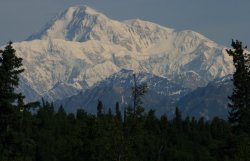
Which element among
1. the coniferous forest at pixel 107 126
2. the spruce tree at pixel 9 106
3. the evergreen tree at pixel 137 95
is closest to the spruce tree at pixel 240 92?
the coniferous forest at pixel 107 126

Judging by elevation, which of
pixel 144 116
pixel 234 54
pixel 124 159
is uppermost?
pixel 234 54

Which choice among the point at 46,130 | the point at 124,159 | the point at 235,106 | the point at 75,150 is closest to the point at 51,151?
the point at 46,130

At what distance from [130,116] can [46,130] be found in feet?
304

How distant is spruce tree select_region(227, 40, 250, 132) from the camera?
8375 centimetres

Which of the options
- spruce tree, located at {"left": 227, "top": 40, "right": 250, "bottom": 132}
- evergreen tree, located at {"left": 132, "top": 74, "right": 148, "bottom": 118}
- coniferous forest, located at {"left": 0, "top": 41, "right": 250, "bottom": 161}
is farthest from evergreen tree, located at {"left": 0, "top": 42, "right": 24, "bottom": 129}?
spruce tree, located at {"left": 227, "top": 40, "right": 250, "bottom": 132}

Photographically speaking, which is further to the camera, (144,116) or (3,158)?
(144,116)

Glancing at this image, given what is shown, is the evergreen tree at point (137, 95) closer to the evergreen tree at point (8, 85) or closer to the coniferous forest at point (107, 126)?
the coniferous forest at point (107, 126)

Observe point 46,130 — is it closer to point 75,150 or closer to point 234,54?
point 75,150

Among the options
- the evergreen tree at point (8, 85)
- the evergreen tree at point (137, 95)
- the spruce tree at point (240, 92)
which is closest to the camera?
the evergreen tree at point (8, 85)

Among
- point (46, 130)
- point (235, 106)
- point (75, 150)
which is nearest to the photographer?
point (235, 106)

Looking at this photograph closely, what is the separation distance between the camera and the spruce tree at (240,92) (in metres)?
83.8

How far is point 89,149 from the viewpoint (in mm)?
99688

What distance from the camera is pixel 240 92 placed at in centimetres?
8444

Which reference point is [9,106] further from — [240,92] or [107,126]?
[240,92]
